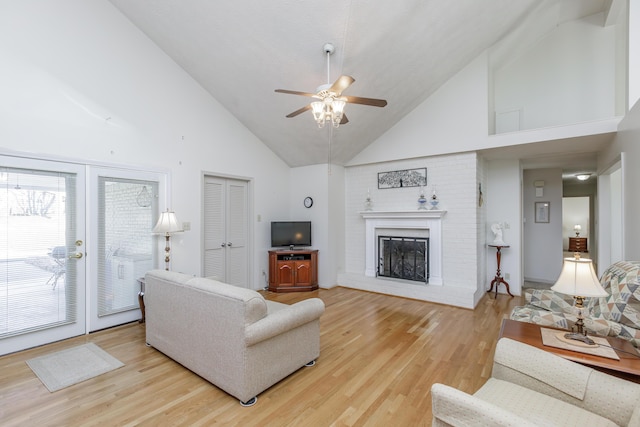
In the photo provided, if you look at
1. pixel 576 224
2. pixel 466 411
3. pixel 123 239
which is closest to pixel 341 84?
pixel 466 411

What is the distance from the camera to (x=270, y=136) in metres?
5.26

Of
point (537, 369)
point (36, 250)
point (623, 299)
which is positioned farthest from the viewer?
point (36, 250)

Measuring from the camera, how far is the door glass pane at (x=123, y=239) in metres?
3.54

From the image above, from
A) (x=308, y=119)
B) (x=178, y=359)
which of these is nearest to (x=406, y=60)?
(x=308, y=119)

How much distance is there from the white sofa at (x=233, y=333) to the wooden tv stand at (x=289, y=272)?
8.10ft

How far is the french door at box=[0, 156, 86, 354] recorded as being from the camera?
2914 mm

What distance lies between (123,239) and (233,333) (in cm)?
249

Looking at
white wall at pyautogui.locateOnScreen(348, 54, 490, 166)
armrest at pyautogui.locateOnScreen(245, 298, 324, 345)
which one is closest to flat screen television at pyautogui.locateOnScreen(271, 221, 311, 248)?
white wall at pyautogui.locateOnScreen(348, 54, 490, 166)

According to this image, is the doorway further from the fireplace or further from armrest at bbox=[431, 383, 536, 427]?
armrest at bbox=[431, 383, 536, 427]

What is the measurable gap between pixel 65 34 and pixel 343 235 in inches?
195

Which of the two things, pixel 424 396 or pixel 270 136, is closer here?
pixel 424 396

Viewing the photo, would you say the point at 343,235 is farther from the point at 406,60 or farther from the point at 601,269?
the point at 601,269

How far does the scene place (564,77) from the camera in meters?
4.64

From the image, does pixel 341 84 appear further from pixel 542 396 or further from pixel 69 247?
pixel 69 247
